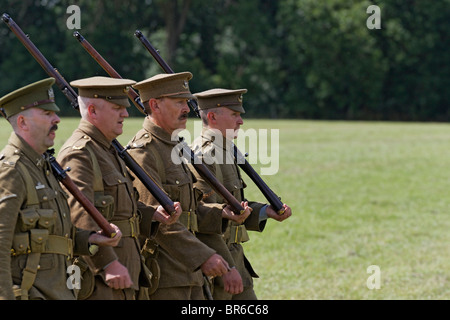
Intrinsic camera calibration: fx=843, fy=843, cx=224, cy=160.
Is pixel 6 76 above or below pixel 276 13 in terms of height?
below

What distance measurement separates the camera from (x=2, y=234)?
4.56 meters

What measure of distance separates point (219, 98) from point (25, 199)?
2.61 metres

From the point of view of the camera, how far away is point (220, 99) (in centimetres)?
703

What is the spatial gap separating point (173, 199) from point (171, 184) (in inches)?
4.5

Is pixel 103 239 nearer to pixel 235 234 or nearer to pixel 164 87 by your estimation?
pixel 164 87

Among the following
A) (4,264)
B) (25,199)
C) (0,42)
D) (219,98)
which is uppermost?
(0,42)

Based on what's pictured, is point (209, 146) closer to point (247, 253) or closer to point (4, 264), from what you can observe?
point (4, 264)

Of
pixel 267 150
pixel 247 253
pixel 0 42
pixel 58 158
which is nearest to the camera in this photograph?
pixel 58 158

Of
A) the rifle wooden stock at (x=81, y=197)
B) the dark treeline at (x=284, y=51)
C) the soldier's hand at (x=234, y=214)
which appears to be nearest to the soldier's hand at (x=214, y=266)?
the soldier's hand at (x=234, y=214)

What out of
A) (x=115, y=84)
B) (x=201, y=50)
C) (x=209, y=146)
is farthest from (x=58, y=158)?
(x=201, y=50)

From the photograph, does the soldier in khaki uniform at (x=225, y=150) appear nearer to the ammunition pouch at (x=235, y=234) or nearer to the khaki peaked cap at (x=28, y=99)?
the ammunition pouch at (x=235, y=234)

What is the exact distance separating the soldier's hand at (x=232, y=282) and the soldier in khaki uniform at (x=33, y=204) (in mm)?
1810

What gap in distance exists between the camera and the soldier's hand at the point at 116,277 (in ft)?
17.4

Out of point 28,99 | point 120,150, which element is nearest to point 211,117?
point 120,150
